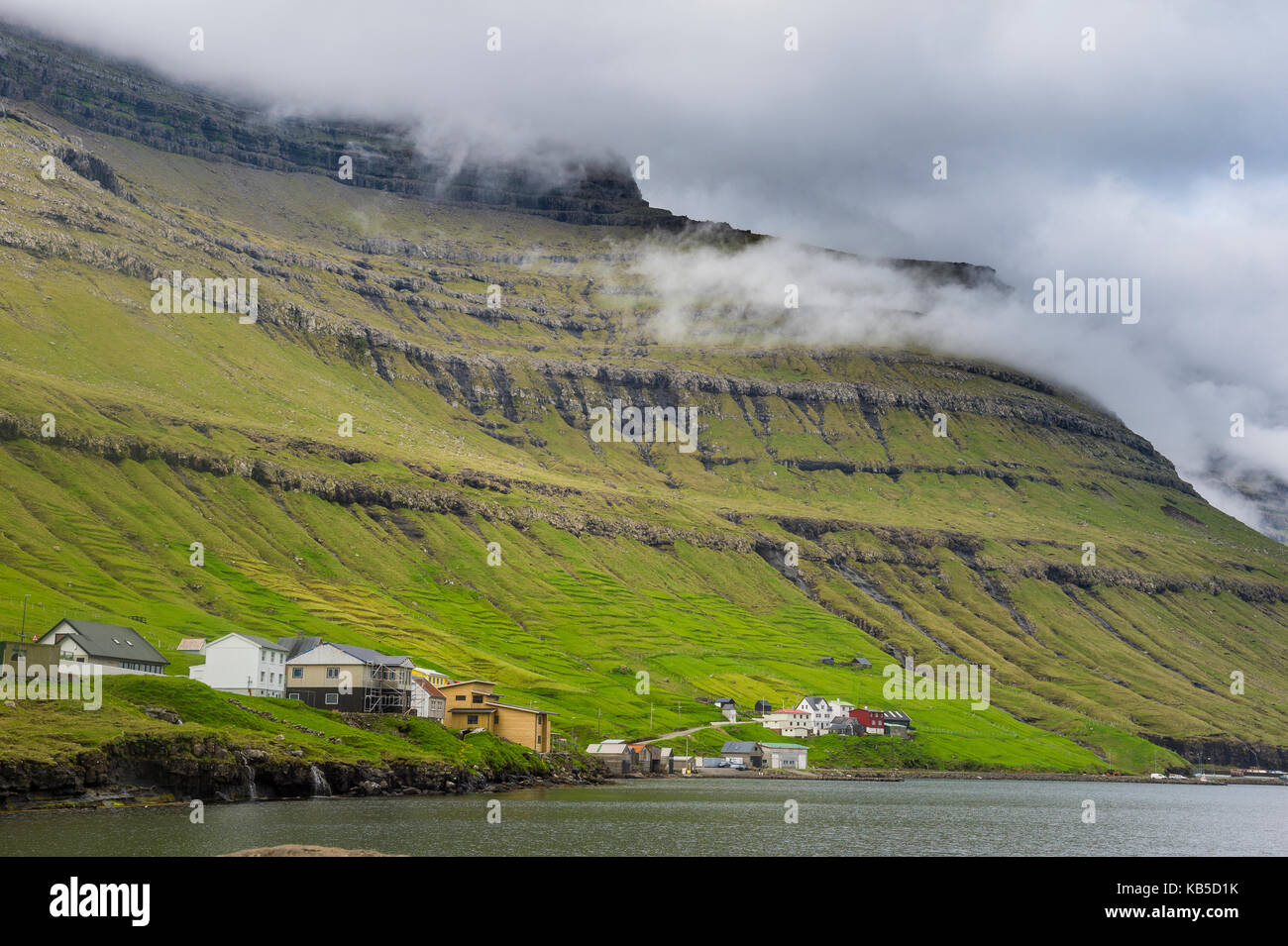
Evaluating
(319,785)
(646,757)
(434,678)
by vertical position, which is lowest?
(646,757)

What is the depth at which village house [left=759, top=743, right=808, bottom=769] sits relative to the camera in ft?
621

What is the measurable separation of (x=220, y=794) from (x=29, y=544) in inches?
4910

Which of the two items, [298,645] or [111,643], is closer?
[111,643]

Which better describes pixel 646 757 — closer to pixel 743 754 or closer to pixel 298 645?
pixel 743 754

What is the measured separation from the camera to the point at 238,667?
439ft

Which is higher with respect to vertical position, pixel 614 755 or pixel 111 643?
pixel 111 643

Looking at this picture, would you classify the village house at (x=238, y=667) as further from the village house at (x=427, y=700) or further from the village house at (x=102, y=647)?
the village house at (x=427, y=700)

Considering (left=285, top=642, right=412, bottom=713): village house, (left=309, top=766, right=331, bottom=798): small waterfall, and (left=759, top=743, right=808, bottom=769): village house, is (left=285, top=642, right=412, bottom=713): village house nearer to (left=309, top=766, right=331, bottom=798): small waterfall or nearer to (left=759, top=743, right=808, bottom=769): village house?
(left=309, top=766, right=331, bottom=798): small waterfall

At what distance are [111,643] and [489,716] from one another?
4427 centimetres

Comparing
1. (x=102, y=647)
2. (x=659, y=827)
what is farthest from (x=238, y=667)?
(x=659, y=827)

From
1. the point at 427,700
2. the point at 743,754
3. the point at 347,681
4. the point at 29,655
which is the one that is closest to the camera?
the point at 29,655
